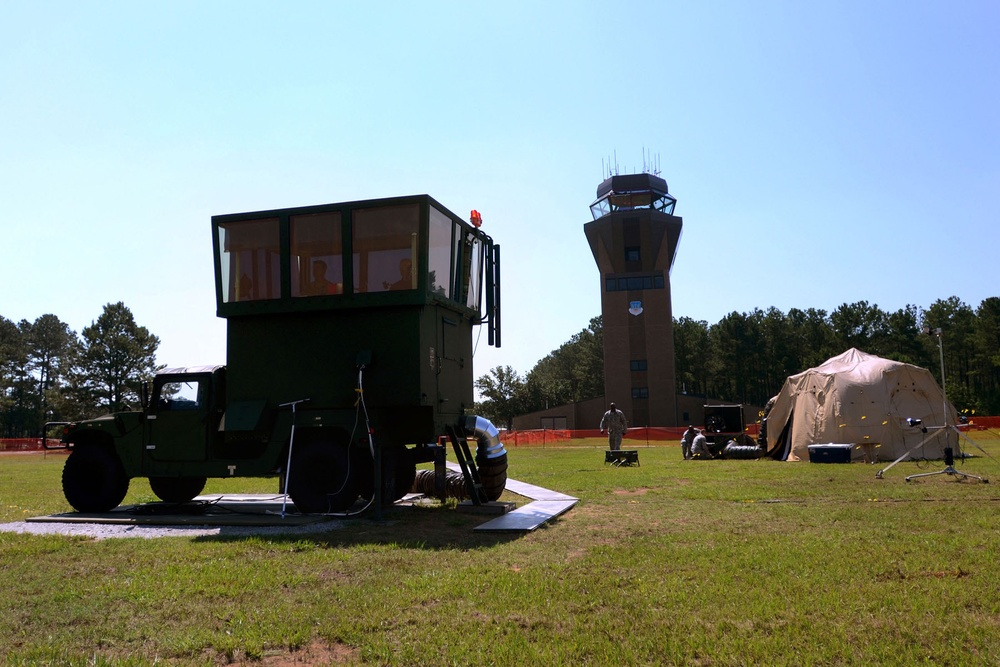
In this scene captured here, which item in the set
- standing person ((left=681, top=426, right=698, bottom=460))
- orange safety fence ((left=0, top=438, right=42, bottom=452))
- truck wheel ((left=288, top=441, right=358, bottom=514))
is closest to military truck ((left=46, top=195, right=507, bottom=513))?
truck wheel ((left=288, top=441, right=358, bottom=514))

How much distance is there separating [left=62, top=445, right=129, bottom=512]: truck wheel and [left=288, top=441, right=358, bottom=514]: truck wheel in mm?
2751

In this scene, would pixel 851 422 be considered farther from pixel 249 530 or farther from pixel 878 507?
pixel 249 530

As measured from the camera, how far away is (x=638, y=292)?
6675cm

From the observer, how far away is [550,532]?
8.22 metres

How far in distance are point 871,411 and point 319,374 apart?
19.0 meters

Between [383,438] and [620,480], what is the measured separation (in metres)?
6.77

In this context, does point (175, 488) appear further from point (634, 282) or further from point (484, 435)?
point (634, 282)

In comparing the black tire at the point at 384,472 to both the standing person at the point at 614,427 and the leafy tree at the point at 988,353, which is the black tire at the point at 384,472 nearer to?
the standing person at the point at 614,427

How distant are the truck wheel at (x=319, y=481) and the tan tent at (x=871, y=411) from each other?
59.0 ft

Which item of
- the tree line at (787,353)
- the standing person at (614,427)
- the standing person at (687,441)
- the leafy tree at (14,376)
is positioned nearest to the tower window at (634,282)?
the tree line at (787,353)

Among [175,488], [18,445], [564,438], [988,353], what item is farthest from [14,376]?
[988,353]

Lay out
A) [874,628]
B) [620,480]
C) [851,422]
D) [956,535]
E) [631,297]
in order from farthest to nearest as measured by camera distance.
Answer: [631,297], [851,422], [620,480], [956,535], [874,628]

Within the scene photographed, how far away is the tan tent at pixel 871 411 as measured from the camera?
22609 mm

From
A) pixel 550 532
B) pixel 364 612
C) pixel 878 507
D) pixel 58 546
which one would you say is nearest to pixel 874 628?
pixel 364 612
